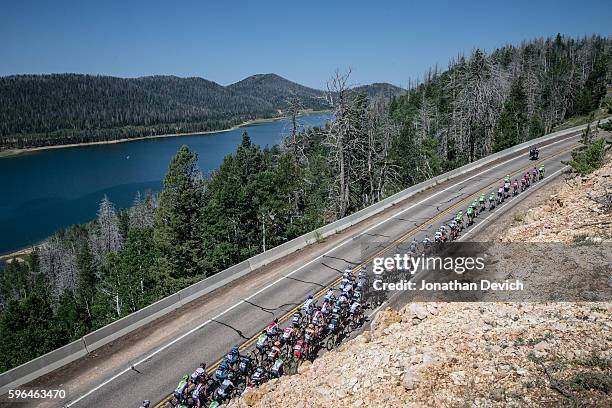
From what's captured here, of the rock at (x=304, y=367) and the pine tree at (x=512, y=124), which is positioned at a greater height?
the pine tree at (x=512, y=124)

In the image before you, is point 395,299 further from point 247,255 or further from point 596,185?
point 247,255

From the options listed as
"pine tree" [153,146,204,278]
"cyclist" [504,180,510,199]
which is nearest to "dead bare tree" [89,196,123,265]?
"pine tree" [153,146,204,278]

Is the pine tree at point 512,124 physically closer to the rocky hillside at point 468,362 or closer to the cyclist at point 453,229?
the cyclist at point 453,229

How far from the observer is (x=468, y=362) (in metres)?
9.29

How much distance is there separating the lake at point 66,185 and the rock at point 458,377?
6994 centimetres

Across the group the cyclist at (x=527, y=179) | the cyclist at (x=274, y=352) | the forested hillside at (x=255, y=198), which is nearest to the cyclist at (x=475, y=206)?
the cyclist at (x=527, y=179)

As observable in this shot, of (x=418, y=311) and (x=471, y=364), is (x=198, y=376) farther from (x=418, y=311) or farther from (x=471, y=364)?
(x=471, y=364)

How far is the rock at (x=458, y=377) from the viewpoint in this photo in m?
8.65

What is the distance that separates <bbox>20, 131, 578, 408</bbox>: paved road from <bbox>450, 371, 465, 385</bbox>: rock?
878 cm

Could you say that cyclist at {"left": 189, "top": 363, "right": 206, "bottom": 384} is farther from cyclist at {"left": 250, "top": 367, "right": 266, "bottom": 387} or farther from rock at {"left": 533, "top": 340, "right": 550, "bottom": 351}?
rock at {"left": 533, "top": 340, "right": 550, "bottom": 351}

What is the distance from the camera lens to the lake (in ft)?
358

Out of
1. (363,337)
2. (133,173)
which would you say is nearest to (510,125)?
(363,337)

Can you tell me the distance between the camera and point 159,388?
1308cm

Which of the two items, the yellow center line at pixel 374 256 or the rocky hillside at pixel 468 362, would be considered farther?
the yellow center line at pixel 374 256
